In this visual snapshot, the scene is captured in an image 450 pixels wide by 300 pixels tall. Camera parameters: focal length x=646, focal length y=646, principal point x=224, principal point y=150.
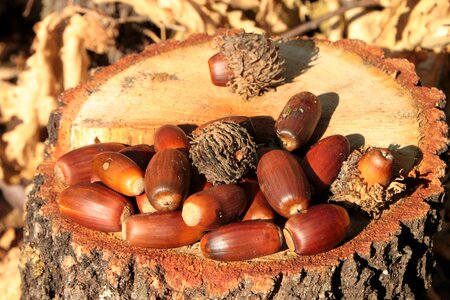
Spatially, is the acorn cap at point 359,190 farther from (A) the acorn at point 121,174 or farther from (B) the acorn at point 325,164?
(A) the acorn at point 121,174

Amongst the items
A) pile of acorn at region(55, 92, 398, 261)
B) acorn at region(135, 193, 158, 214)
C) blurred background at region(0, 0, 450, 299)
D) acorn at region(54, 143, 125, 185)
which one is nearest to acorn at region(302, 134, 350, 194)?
pile of acorn at region(55, 92, 398, 261)

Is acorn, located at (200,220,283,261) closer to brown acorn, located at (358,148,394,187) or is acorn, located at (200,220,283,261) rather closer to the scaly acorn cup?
brown acorn, located at (358,148,394,187)

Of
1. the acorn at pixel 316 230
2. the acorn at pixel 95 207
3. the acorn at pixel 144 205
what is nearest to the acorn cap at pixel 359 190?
the acorn at pixel 316 230

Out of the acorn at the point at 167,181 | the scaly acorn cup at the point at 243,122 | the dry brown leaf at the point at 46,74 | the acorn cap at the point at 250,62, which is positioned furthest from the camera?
the dry brown leaf at the point at 46,74

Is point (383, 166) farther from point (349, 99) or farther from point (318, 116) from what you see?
point (349, 99)

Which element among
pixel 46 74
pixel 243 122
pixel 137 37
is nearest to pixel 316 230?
pixel 243 122
